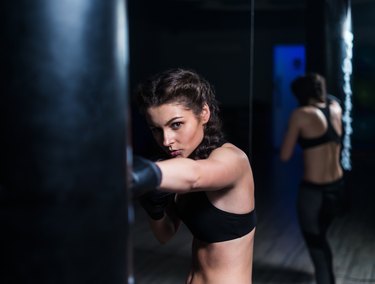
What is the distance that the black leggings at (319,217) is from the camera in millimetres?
3164

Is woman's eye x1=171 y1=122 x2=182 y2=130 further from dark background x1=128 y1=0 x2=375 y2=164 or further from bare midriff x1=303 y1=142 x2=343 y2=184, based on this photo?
dark background x1=128 y1=0 x2=375 y2=164

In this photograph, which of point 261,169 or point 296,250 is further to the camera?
point 261,169

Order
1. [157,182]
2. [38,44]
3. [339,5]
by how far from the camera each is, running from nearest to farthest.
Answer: [38,44] → [157,182] → [339,5]

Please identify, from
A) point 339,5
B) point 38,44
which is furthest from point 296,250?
point 38,44

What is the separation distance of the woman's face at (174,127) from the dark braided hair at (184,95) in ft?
0.05

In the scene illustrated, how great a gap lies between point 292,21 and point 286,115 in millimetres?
1879

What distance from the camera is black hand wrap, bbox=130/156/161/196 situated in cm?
90

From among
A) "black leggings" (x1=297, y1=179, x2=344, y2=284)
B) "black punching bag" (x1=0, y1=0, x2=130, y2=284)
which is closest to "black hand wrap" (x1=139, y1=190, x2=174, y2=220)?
"black punching bag" (x1=0, y1=0, x2=130, y2=284)

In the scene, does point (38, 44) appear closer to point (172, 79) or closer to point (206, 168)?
point (206, 168)

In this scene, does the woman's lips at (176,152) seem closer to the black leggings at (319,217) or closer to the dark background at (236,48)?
the black leggings at (319,217)

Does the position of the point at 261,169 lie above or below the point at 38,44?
below

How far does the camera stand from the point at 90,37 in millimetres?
771

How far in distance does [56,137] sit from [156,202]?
0.77 m

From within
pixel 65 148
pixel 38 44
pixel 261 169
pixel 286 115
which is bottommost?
pixel 261 169
